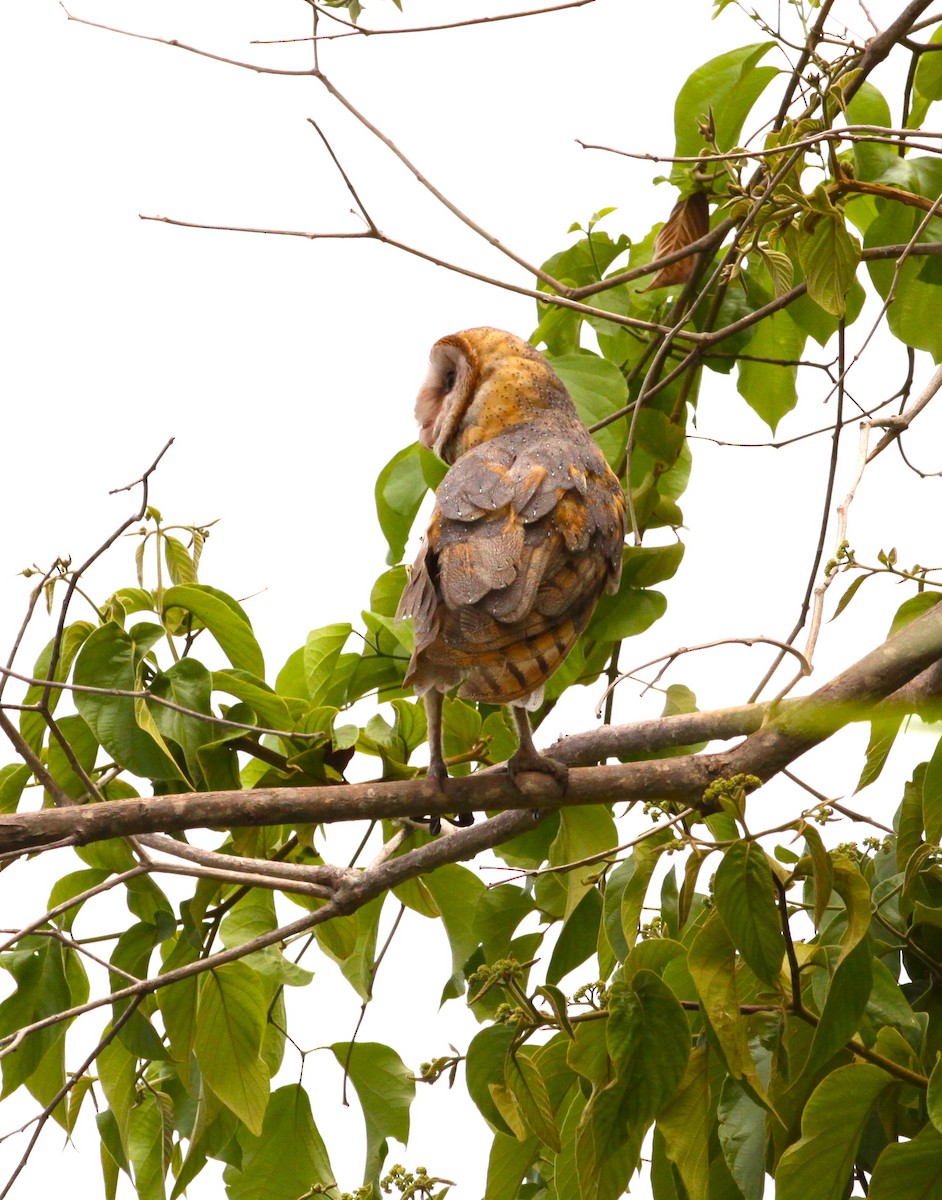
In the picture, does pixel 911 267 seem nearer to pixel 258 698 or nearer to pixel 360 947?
pixel 258 698

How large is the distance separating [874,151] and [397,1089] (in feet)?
4.05

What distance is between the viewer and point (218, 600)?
1.32m

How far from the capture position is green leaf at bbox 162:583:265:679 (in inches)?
51.0

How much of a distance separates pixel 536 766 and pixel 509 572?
0.20 meters

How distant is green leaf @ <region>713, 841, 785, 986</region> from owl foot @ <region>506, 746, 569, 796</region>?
0.27m

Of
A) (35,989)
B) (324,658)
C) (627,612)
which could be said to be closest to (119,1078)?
(35,989)

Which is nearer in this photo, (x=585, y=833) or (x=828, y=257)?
(x=828, y=257)

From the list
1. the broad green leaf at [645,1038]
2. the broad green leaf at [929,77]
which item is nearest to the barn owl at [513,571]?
the broad green leaf at [645,1038]

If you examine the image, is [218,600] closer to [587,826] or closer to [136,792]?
[136,792]

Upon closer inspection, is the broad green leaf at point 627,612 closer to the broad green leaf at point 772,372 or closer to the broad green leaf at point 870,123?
the broad green leaf at point 772,372

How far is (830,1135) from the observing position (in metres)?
1.03

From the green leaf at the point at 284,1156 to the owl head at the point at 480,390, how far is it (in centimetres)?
82

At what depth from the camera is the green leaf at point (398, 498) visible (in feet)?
5.35

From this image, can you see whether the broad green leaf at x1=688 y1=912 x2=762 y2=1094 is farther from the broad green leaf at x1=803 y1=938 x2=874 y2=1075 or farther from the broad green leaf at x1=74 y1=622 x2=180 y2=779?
the broad green leaf at x1=74 y1=622 x2=180 y2=779
